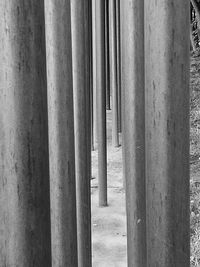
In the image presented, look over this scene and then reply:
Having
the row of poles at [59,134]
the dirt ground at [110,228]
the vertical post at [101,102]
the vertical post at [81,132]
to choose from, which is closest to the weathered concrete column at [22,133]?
the row of poles at [59,134]

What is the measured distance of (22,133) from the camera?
1.40m

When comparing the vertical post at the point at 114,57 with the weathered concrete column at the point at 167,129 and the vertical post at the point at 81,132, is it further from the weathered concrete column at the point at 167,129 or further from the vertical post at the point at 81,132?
the weathered concrete column at the point at 167,129

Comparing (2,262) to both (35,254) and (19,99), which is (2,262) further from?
(19,99)

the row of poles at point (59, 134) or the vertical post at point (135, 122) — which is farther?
the vertical post at point (135, 122)

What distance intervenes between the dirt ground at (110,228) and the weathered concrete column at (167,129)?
3.56 m

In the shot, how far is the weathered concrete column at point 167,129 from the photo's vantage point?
1623 millimetres

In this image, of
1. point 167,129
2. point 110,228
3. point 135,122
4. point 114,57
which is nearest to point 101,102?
point 110,228

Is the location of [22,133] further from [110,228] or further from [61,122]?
[110,228]

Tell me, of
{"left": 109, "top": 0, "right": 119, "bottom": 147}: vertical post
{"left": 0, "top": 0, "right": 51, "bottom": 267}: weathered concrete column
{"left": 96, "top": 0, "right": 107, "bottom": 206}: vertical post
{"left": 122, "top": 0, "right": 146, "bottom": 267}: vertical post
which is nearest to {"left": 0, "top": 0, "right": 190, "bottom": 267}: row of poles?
{"left": 0, "top": 0, "right": 51, "bottom": 267}: weathered concrete column

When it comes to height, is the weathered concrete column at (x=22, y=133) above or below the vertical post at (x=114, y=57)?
below

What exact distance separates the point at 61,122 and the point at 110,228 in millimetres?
4114

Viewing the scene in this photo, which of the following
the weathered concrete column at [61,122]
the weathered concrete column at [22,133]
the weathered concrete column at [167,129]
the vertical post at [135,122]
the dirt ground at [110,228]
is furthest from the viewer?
the dirt ground at [110,228]

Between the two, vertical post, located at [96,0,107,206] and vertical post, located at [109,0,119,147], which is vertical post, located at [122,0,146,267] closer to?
vertical post, located at [96,0,107,206]

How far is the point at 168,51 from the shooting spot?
5.32 feet
